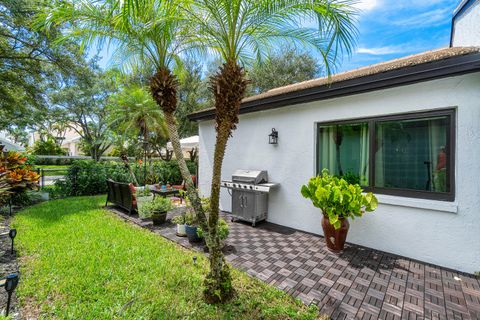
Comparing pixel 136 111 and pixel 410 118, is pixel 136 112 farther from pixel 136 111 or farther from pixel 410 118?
pixel 410 118

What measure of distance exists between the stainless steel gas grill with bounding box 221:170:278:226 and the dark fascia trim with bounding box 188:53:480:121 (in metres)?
2.14

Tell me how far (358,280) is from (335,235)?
3.51 ft

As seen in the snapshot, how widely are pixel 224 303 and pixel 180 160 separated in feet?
6.82

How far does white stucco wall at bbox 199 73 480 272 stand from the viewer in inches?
154

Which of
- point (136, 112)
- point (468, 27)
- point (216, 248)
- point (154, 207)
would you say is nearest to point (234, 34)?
point (216, 248)

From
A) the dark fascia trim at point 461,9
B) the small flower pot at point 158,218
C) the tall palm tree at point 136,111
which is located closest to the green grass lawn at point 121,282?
the small flower pot at point 158,218

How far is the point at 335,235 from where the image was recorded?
468 cm

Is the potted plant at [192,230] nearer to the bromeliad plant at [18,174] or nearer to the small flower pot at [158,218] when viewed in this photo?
the small flower pot at [158,218]

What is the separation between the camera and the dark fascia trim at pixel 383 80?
3687 mm

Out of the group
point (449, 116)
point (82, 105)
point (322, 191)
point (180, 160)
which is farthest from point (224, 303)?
point (82, 105)

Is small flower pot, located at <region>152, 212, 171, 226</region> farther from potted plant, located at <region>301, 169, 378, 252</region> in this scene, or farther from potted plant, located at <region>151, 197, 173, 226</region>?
potted plant, located at <region>301, 169, 378, 252</region>

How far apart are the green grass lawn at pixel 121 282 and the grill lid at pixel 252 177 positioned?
8.61ft

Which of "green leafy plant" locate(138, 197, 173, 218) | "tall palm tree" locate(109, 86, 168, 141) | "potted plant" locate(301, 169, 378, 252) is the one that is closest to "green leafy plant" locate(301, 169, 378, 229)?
"potted plant" locate(301, 169, 378, 252)

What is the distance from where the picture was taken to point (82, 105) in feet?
59.9
